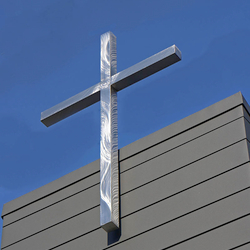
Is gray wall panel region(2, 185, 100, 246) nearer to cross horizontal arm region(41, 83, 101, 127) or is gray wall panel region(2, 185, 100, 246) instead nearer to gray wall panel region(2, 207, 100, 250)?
gray wall panel region(2, 207, 100, 250)

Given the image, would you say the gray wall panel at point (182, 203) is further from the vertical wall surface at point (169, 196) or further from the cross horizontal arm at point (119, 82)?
the cross horizontal arm at point (119, 82)

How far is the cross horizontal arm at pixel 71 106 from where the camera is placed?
6.12 metres

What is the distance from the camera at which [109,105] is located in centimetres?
582

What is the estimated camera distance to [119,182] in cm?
557

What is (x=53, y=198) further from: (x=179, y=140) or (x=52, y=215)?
(x=179, y=140)

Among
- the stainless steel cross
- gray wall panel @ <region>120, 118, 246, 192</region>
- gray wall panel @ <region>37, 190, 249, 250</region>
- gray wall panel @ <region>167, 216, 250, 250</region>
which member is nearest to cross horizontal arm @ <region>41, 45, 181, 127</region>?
the stainless steel cross

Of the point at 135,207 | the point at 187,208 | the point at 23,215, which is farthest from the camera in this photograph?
the point at 23,215

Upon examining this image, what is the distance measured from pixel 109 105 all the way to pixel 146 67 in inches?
22.1

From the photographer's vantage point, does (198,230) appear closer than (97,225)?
Yes

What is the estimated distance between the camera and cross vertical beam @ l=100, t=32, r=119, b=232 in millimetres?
5223

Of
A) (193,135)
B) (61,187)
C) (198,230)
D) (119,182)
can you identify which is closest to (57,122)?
(61,187)

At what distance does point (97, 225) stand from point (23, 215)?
116cm

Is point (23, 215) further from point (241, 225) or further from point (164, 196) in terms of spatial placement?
point (241, 225)

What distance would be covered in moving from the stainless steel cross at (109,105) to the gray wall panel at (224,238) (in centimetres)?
89
